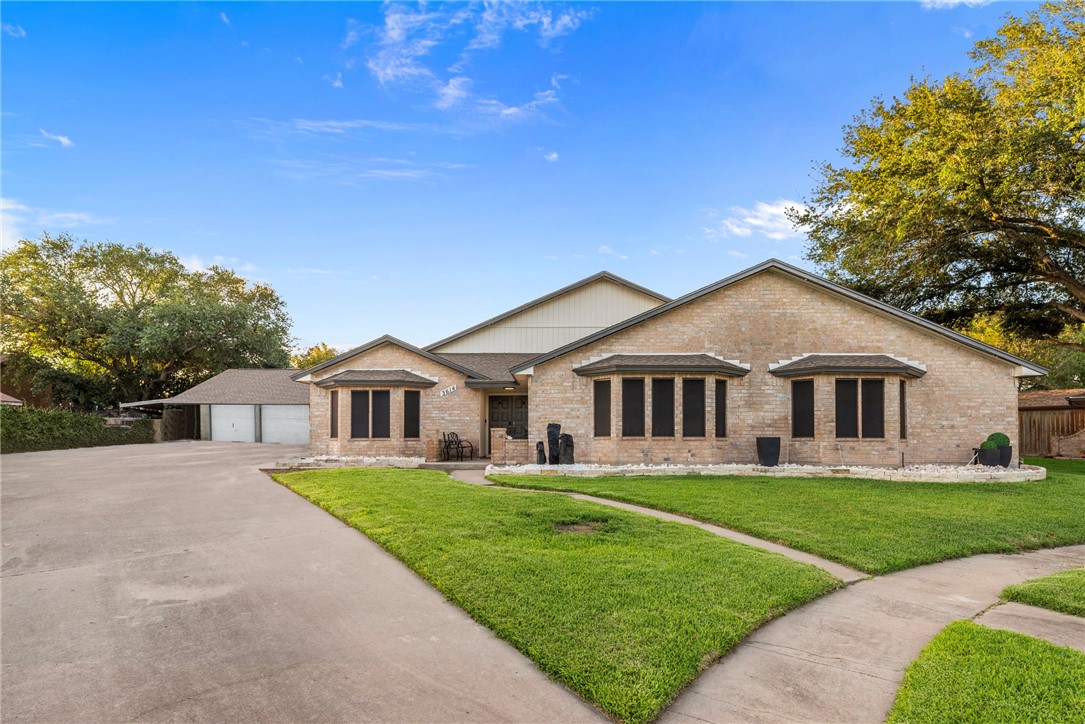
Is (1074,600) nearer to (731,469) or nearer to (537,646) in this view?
(537,646)

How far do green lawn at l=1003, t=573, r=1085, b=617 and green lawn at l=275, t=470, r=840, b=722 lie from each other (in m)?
1.57

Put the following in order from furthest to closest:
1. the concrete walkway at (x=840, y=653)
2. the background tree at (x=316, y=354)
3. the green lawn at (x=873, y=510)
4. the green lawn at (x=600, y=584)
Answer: the background tree at (x=316, y=354), the green lawn at (x=873, y=510), the green lawn at (x=600, y=584), the concrete walkway at (x=840, y=653)

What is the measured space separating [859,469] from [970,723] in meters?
12.2

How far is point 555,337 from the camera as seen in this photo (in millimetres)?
22797

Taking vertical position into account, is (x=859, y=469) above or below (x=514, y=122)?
below

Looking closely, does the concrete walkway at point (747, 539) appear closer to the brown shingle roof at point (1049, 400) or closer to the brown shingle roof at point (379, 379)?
the brown shingle roof at point (379, 379)

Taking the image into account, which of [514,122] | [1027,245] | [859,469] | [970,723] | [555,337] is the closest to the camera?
[970,723]

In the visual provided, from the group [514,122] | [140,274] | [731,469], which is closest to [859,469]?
[731,469]

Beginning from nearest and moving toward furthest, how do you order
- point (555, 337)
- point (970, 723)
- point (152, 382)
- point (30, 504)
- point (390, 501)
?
1. point (970, 723)
2. point (390, 501)
3. point (30, 504)
4. point (555, 337)
5. point (152, 382)

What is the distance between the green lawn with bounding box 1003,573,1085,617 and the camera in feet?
15.7

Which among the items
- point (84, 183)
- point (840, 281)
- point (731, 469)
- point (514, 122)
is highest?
point (514, 122)

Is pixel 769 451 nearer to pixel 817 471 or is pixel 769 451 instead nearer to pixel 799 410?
pixel 817 471

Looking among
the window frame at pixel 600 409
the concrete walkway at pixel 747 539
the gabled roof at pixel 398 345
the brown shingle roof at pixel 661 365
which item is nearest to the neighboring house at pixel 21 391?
the gabled roof at pixel 398 345

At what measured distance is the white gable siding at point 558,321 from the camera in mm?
22766
